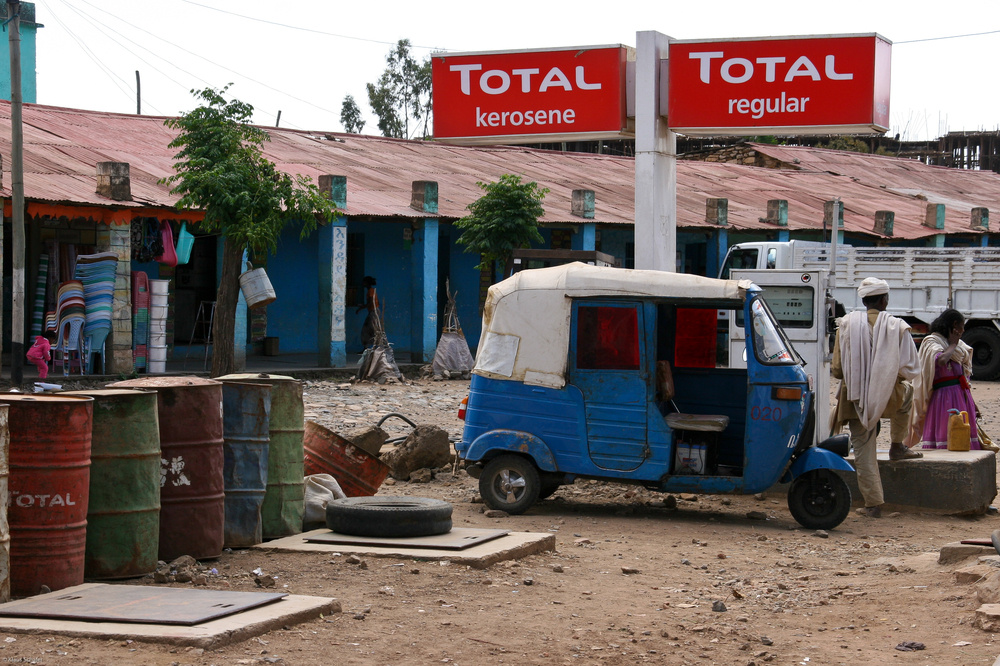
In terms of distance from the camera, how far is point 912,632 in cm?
538

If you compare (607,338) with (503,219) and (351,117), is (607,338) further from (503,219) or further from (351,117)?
(351,117)

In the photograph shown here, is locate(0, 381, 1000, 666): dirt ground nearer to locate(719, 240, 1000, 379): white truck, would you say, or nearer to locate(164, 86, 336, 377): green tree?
locate(164, 86, 336, 377): green tree

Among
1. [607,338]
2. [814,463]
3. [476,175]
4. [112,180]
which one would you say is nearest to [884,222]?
[476,175]

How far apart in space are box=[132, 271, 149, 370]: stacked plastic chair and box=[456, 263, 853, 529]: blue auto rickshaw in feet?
33.1

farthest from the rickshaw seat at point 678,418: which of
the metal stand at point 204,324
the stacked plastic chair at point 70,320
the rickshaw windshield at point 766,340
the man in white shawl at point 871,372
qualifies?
the metal stand at point 204,324

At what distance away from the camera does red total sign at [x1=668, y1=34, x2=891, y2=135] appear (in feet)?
34.4

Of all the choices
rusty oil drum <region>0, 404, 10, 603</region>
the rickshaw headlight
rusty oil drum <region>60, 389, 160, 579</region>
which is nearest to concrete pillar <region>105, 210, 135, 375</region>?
the rickshaw headlight

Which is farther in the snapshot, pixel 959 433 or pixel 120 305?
pixel 120 305

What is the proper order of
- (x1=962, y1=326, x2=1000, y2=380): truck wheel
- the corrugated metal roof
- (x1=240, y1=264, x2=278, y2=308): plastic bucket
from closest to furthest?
(x1=240, y1=264, x2=278, y2=308): plastic bucket → the corrugated metal roof → (x1=962, y1=326, x2=1000, y2=380): truck wheel

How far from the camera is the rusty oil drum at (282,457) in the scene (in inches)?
275

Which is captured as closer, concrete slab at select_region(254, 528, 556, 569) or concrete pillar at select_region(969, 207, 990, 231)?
concrete slab at select_region(254, 528, 556, 569)

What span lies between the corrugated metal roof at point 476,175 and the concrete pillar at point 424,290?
22.0 inches

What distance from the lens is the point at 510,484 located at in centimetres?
869

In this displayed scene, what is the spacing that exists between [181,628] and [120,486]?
1343mm
